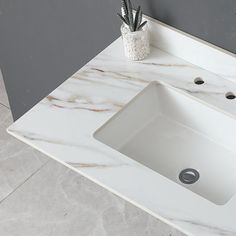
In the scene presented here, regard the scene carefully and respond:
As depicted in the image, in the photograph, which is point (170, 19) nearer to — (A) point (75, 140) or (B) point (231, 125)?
(B) point (231, 125)

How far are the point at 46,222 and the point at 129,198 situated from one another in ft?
3.30

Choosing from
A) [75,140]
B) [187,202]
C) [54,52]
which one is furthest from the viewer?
[54,52]

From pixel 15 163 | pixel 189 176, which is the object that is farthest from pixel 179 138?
pixel 15 163

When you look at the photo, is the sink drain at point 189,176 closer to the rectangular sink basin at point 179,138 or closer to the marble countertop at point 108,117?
the rectangular sink basin at point 179,138

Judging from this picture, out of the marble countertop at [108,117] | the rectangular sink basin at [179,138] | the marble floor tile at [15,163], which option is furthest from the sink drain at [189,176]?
the marble floor tile at [15,163]

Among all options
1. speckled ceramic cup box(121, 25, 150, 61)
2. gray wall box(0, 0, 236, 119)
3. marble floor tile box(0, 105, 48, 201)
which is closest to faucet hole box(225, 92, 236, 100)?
gray wall box(0, 0, 236, 119)

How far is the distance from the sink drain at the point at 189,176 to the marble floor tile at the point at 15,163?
1.06 meters

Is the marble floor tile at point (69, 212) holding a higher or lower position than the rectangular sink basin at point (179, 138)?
lower

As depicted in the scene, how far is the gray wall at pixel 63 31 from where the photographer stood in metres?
1.67

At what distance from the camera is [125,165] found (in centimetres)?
149

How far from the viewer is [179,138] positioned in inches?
68.9

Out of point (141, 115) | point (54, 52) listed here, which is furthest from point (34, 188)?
point (141, 115)

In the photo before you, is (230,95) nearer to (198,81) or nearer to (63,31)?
(198,81)

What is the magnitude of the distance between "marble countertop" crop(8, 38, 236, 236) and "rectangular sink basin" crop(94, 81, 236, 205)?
0.13ft
